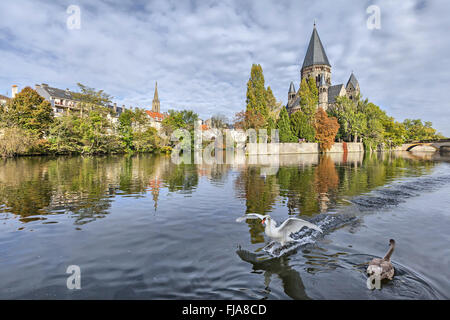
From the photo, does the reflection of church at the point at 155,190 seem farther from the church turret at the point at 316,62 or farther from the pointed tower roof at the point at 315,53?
the pointed tower roof at the point at 315,53

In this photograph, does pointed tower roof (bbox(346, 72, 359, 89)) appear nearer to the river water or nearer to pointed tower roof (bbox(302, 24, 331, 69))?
pointed tower roof (bbox(302, 24, 331, 69))

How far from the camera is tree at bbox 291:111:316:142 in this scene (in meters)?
63.8

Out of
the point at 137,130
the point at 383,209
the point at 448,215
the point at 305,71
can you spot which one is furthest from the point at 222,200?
the point at 305,71

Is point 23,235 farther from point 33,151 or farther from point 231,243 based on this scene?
point 33,151

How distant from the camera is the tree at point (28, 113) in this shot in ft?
134

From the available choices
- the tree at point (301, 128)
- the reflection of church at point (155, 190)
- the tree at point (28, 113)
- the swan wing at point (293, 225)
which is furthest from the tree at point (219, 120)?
→ the swan wing at point (293, 225)

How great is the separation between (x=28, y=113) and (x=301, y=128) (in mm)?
58374

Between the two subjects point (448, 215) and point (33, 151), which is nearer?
point (448, 215)

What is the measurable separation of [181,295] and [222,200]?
24.1 feet

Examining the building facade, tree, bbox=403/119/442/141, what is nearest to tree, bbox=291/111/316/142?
the building facade

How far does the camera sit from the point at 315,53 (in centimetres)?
9488

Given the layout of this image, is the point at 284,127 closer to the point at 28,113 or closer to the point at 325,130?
the point at 325,130

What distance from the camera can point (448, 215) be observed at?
9.46 metres
